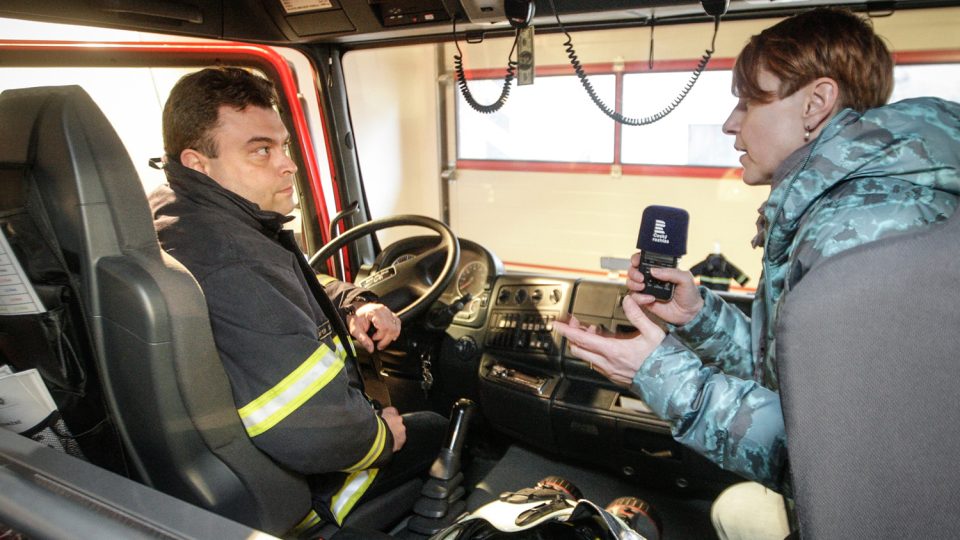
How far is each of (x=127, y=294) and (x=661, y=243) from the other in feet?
3.81

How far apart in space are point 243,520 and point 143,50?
173cm

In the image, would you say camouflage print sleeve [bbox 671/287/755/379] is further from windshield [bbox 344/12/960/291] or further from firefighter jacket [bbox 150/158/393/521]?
windshield [bbox 344/12/960/291]

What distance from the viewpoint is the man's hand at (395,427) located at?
181 cm

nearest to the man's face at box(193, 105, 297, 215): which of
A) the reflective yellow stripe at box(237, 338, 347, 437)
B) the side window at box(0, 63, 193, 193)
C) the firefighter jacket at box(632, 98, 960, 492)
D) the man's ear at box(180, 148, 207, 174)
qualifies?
the man's ear at box(180, 148, 207, 174)

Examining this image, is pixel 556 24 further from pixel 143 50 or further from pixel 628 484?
pixel 628 484

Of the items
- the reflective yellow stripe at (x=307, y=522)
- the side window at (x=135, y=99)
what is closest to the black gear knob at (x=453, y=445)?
the reflective yellow stripe at (x=307, y=522)

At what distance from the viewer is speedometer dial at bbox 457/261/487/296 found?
2654mm

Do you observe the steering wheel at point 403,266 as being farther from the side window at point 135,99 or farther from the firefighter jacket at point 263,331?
the firefighter jacket at point 263,331

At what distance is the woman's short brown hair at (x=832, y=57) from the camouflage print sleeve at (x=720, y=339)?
57 cm

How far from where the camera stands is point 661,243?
1.54 m

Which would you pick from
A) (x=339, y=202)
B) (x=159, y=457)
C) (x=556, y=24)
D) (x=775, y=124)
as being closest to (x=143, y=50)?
(x=339, y=202)

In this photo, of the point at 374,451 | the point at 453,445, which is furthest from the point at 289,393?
the point at 453,445

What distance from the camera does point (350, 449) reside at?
5.08ft

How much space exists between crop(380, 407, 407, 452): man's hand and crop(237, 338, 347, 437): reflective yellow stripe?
16.4 inches
